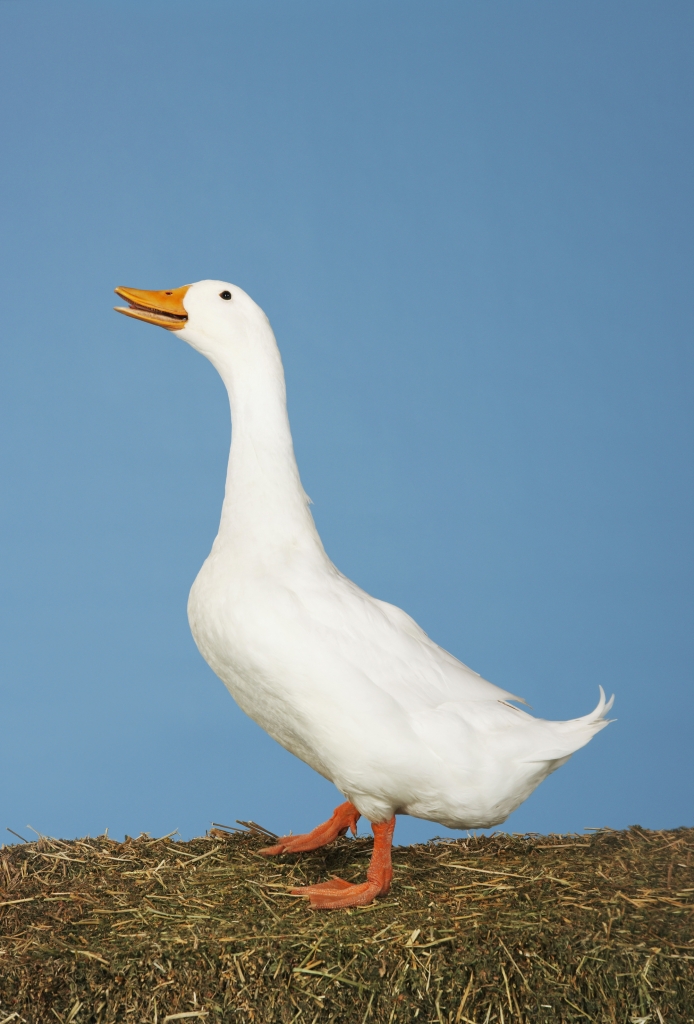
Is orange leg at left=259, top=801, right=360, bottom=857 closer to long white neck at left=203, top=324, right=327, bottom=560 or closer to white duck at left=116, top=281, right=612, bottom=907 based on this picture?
white duck at left=116, top=281, right=612, bottom=907

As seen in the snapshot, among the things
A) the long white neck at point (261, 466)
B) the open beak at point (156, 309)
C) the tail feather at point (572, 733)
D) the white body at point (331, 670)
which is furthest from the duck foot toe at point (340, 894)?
the open beak at point (156, 309)

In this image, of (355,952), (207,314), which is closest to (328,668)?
Result: (355,952)

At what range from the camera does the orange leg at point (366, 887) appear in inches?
128

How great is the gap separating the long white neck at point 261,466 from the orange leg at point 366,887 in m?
0.99

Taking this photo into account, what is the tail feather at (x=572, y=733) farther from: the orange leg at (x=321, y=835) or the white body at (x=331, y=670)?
the orange leg at (x=321, y=835)

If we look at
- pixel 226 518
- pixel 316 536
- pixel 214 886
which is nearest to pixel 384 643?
pixel 316 536

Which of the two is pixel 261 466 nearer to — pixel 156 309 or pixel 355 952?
pixel 156 309

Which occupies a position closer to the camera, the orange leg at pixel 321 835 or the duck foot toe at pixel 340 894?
the duck foot toe at pixel 340 894

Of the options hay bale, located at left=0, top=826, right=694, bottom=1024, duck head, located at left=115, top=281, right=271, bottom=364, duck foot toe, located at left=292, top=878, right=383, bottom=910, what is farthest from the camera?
duck head, located at left=115, top=281, right=271, bottom=364

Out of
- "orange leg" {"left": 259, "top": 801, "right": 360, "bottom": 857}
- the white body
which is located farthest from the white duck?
"orange leg" {"left": 259, "top": 801, "right": 360, "bottom": 857}

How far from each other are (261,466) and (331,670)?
82cm

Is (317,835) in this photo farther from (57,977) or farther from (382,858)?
(57,977)

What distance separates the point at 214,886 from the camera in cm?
345

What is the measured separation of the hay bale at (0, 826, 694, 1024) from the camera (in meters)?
2.82
